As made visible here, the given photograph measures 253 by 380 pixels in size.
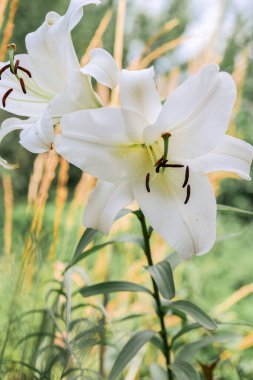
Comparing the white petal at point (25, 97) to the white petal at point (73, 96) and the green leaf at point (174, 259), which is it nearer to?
the white petal at point (73, 96)

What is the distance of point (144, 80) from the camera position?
1.57 ft

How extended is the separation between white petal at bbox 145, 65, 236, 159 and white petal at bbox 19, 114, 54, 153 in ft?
0.26

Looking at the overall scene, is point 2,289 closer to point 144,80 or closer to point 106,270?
point 144,80

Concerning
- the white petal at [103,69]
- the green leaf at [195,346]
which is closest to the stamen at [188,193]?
the white petal at [103,69]

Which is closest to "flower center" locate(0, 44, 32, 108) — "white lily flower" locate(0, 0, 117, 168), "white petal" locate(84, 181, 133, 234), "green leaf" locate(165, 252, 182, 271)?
"white lily flower" locate(0, 0, 117, 168)

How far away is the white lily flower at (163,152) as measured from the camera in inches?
18.7

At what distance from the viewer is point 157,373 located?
0.69 metres

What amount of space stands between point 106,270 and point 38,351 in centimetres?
46

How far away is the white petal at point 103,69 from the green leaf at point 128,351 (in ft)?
0.89

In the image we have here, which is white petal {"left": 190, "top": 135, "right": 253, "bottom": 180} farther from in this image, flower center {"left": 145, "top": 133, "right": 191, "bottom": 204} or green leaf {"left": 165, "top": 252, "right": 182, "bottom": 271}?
green leaf {"left": 165, "top": 252, "right": 182, "bottom": 271}

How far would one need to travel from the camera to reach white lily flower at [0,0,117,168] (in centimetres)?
50

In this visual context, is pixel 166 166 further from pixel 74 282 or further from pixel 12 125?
pixel 74 282

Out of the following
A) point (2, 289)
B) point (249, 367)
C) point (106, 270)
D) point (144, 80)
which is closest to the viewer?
point (144, 80)

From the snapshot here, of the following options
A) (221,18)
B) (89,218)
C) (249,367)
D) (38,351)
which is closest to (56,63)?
(89,218)
